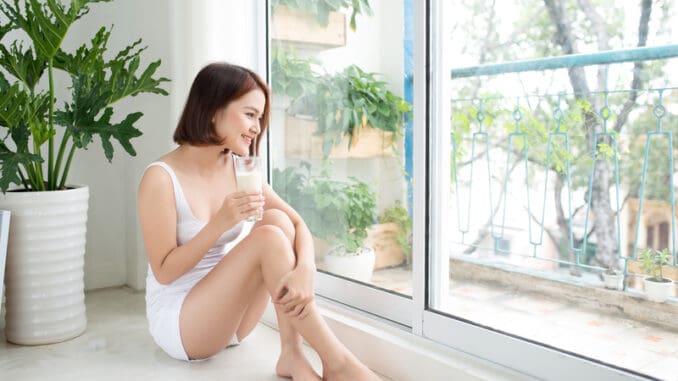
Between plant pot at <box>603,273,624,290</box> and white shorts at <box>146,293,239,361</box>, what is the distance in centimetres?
184

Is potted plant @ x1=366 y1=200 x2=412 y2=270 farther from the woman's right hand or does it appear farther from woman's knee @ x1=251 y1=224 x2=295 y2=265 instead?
the woman's right hand

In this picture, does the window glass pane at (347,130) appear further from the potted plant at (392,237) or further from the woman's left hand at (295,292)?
the woman's left hand at (295,292)

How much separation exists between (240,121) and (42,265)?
0.91 m

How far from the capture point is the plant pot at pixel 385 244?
2.06 meters

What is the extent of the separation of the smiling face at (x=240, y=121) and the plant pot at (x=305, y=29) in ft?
2.07

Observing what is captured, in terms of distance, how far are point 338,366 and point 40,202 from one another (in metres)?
1.17

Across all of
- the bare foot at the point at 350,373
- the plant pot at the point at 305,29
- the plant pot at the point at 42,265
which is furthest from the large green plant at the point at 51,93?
the bare foot at the point at 350,373

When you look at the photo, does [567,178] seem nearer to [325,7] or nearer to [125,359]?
[325,7]

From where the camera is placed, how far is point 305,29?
236cm

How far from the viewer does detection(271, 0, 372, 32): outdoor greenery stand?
2105 millimetres

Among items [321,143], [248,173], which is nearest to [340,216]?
[321,143]

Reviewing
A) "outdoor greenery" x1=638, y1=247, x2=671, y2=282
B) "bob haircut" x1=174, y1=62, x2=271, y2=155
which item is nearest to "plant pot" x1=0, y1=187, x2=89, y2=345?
"bob haircut" x1=174, y1=62, x2=271, y2=155

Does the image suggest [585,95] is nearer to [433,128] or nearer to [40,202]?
[433,128]

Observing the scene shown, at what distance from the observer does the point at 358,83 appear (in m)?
2.16
